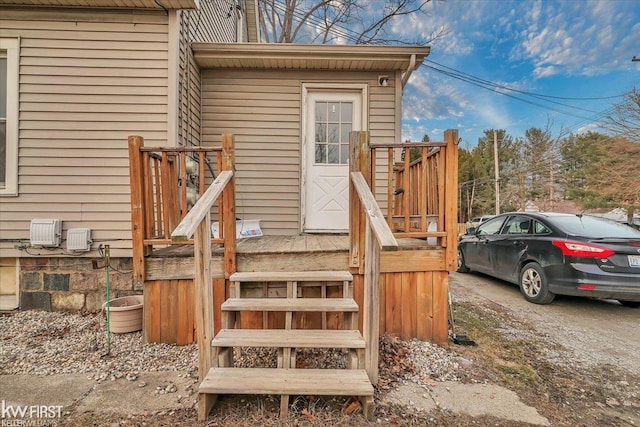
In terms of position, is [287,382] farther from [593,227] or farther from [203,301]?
[593,227]

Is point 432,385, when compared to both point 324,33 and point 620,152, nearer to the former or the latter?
point 324,33

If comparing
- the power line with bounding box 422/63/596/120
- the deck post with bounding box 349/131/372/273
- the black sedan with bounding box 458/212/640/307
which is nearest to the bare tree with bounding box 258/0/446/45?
the power line with bounding box 422/63/596/120

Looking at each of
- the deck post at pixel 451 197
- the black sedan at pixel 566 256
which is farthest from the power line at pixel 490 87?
the deck post at pixel 451 197

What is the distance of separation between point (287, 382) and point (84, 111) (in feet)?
12.1

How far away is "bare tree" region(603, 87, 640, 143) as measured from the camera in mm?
12461

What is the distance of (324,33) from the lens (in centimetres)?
1003

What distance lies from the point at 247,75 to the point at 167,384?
150 inches

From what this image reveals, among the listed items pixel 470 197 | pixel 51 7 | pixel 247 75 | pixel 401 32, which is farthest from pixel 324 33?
pixel 470 197

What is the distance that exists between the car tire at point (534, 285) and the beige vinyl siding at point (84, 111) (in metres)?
4.85

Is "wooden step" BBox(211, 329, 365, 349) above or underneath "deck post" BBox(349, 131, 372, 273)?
underneath

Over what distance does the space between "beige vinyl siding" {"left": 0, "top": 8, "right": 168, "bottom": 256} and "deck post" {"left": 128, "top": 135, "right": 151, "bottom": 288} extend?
1.15 metres

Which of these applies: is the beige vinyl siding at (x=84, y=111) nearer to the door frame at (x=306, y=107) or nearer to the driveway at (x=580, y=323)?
the door frame at (x=306, y=107)

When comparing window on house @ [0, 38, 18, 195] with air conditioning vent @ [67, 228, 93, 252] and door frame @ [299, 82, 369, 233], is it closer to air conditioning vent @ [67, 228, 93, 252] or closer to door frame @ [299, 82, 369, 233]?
air conditioning vent @ [67, 228, 93, 252]

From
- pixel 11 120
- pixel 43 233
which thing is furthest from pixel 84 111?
pixel 43 233
